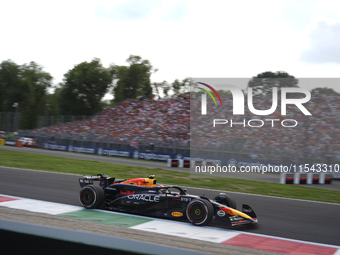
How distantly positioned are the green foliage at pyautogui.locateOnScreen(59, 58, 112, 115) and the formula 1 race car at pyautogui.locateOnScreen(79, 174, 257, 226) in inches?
1583

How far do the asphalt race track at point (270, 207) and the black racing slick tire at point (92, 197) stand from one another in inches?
29.7

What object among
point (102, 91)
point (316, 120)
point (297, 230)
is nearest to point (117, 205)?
point (297, 230)

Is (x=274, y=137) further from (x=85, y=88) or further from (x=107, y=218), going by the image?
(x=85, y=88)

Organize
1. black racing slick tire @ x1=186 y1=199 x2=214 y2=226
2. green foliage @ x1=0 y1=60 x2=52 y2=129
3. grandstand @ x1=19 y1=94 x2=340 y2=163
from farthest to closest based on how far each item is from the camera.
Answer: green foliage @ x1=0 y1=60 x2=52 y2=129, grandstand @ x1=19 y1=94 x2=340 y2=163, black racing slick tire @ x1=186 y1=199 x2=214 y2=226

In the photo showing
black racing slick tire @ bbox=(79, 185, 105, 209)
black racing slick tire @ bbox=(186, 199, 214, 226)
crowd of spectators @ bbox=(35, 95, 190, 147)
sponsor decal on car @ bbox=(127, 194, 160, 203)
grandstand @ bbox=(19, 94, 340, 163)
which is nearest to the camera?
black racing slick tire @ bbox=(186, 199, 214, 226)

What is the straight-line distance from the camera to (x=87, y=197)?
7246 millimetres

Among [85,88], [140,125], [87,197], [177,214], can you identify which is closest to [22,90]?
[85,88]

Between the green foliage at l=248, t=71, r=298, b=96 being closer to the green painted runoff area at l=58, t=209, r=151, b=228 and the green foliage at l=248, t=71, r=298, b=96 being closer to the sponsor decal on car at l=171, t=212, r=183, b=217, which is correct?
the sponsor decal on car at l=171, t=212, r=183, b=217

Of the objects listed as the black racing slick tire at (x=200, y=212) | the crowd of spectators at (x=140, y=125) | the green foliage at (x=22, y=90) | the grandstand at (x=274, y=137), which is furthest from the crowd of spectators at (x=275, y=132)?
the green foliage at (x=22, y=90)

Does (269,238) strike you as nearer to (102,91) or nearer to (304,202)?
(304,202)

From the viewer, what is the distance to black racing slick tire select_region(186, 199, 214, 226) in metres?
6.07

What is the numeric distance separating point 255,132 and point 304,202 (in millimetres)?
6939

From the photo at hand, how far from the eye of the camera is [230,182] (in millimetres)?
13203

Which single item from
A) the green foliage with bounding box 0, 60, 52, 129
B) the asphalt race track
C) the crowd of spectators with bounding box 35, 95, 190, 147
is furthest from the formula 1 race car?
the green foliage with bounding box 0, 60, 52, 129
